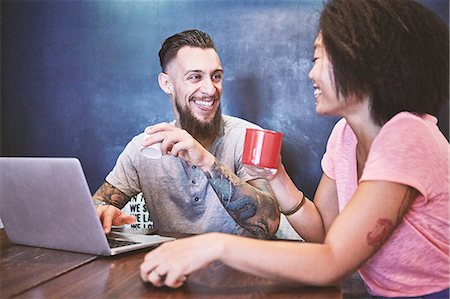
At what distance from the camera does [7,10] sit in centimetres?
270

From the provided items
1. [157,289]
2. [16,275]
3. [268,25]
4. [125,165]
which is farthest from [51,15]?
[157,289]

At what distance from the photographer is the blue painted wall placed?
2506 mm

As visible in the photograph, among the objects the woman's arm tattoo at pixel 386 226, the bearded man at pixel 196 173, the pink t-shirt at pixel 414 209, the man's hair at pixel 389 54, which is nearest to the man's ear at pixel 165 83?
the bearded man at pixel 196 173

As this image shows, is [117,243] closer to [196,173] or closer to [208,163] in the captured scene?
[208,163]

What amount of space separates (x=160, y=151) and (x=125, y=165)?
857 millimetres

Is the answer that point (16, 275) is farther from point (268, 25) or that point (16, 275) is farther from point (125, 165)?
point (268, 25)

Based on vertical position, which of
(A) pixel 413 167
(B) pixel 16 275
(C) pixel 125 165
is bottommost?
(C) pixel 125 165

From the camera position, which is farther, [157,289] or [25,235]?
[25,235]

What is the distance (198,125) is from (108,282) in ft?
4.62

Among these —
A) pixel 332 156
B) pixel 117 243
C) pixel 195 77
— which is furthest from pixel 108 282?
pixel 195 77

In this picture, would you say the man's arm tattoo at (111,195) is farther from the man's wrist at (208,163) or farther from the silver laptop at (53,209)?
the silver laptop at (53,209)

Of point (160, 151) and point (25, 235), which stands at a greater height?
point (160, 151)

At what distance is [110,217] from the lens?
4.91ft

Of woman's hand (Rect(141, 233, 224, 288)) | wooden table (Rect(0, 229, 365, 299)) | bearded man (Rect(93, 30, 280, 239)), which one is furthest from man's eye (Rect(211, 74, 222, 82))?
woman's hand (Rect(141, 233, 224, 288))
